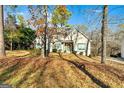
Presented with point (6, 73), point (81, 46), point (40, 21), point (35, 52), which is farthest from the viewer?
point (81, 46)

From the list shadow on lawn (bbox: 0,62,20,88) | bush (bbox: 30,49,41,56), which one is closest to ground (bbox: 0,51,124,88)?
shadow on lawn (bbox: 0,62,20,88)

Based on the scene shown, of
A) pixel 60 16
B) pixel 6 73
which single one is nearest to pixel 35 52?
pixel 60 16

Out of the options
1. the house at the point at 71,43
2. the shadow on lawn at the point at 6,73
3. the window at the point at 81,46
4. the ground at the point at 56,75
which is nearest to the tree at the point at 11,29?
the house at the point at 71,43

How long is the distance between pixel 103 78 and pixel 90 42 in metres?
16.2

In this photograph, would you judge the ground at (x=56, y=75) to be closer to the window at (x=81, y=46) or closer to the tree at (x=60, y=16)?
the tree at (x=60, y=16)

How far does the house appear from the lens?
19016 millimetres

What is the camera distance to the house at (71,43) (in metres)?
19.0

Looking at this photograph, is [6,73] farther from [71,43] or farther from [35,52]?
[71,43]

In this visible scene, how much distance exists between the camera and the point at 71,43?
67.4 feet

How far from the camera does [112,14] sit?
11273 millimetres

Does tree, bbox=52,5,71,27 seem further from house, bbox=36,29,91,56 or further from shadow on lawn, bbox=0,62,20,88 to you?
shadow on lawn, bbox=0,62,20,88
